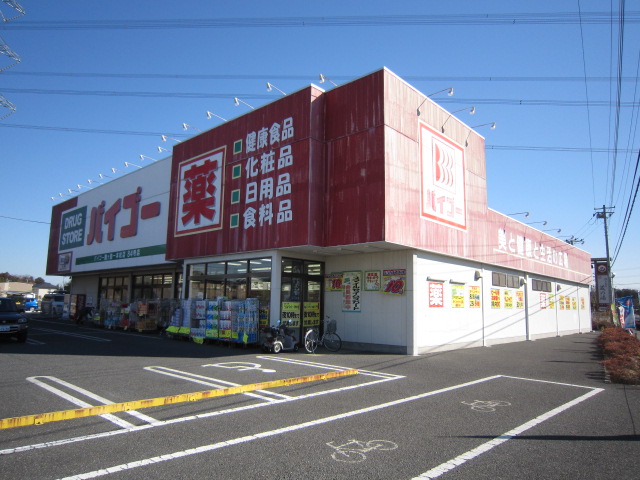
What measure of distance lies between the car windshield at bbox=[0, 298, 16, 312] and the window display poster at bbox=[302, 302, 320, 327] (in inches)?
418

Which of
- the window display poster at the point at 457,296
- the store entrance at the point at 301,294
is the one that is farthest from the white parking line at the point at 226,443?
the window display poster at the point at 457,296

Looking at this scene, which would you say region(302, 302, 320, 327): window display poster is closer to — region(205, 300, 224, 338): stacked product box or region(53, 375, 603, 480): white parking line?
region(205, 300, 224, 338): stacked product box

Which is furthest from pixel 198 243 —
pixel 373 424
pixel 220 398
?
pixel 373 424

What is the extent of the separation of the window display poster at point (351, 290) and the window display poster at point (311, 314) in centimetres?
115

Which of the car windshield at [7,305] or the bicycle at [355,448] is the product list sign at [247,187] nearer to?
the car windshield at [7,305]

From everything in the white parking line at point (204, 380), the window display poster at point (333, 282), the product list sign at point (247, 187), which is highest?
the product list sign at point (247, 187)

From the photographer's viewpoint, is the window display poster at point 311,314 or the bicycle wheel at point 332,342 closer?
the bicycle wheel at point 332,342

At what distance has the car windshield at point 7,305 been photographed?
1536cm

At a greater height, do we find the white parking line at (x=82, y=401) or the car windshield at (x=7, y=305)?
the car windshield at (x=7, y=305)

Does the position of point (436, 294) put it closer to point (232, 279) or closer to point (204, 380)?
point (232, 279)

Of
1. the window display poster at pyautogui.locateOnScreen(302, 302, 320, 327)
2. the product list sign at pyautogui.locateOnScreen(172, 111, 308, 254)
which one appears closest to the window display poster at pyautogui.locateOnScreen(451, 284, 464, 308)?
the window display poster at pyautogui.locateOnScreen(302, 302, 320, 327)

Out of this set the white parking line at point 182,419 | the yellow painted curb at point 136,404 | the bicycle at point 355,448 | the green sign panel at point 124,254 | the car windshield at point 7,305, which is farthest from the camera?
the green sign panel at point 124,254

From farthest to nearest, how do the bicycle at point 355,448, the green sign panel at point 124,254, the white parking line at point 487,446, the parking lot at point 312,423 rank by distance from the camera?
the green sign panel at point 124,254
the bicycle at point 355,448
the parking lot at point 312,423
the white parking line at point 487,446

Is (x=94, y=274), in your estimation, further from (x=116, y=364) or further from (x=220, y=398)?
(x=220, y=398)
